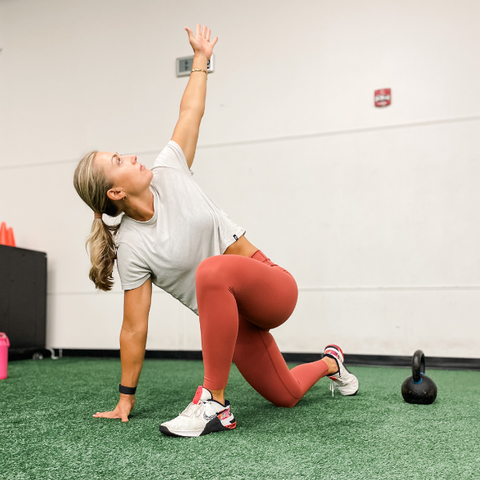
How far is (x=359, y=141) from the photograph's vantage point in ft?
11.5

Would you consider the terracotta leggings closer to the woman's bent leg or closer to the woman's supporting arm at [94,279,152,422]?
the woman's bent leg

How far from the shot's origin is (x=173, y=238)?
4.86 ft

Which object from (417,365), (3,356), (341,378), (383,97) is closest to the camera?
(417,365)

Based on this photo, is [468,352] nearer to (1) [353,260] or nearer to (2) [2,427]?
(1) [353,260]

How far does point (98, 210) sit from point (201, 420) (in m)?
0.73

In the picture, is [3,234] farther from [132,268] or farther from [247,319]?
[247,319]

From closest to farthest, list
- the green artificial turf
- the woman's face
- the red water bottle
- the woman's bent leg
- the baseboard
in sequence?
the green artificial turf
the woman's face
the woman's bent leg
the red water bottle
the baseboard

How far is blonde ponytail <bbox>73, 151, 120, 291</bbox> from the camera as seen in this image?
146cm

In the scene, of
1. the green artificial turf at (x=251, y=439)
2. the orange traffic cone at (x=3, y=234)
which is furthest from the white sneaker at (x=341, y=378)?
the orange traffic cone at (x=3, y=234)

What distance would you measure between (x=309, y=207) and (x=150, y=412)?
2278 millimetres

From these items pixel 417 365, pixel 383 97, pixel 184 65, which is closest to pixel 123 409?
pixel 417 365

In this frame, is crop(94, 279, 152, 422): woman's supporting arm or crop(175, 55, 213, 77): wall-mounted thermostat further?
crop(175, 55, 213, 77): wall-mounted thermostat

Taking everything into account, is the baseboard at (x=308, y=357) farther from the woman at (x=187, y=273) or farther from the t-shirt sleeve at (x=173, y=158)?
the t-shirt sleeve at (x=173, y=158)

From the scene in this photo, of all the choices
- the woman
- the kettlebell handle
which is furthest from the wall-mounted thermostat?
the kettlebell handle
